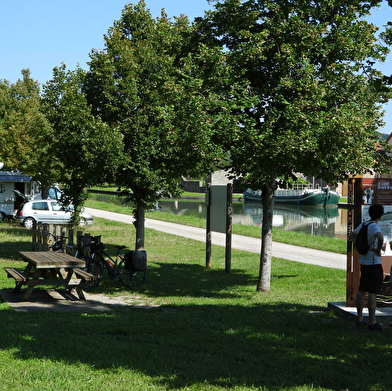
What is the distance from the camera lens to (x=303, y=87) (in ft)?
33.7

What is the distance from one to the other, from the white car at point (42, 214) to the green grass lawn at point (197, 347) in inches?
620

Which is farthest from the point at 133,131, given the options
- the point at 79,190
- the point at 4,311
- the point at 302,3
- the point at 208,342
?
the point at 208,342

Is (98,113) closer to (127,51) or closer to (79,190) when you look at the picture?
(127,51)

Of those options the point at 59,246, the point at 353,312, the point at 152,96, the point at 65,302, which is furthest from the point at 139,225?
the point at 353,312

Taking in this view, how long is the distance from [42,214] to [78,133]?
13.3 m

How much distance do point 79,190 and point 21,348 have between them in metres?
11.1

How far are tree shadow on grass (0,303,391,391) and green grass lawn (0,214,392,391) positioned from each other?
0.4 inches

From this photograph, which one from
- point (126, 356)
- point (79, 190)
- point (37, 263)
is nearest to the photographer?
point (126, 356)

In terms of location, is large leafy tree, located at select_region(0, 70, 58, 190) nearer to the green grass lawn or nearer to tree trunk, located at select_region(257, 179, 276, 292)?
tree trunk, located at select_region(257, 179, 276, 292)

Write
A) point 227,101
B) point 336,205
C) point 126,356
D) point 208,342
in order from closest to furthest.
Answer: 1. point 126,356
2. point 208,342
3. point 227,101
4. point 336,205

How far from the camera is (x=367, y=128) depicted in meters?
10.7

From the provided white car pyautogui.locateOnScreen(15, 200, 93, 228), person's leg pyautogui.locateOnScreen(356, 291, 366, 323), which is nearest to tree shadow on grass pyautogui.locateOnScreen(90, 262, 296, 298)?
person's leg pyautogui.locateOnScreen(356, 291, 366, 323)

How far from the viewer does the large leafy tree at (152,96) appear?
10516 mm

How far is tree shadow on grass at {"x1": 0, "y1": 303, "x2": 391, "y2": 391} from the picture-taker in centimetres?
519
